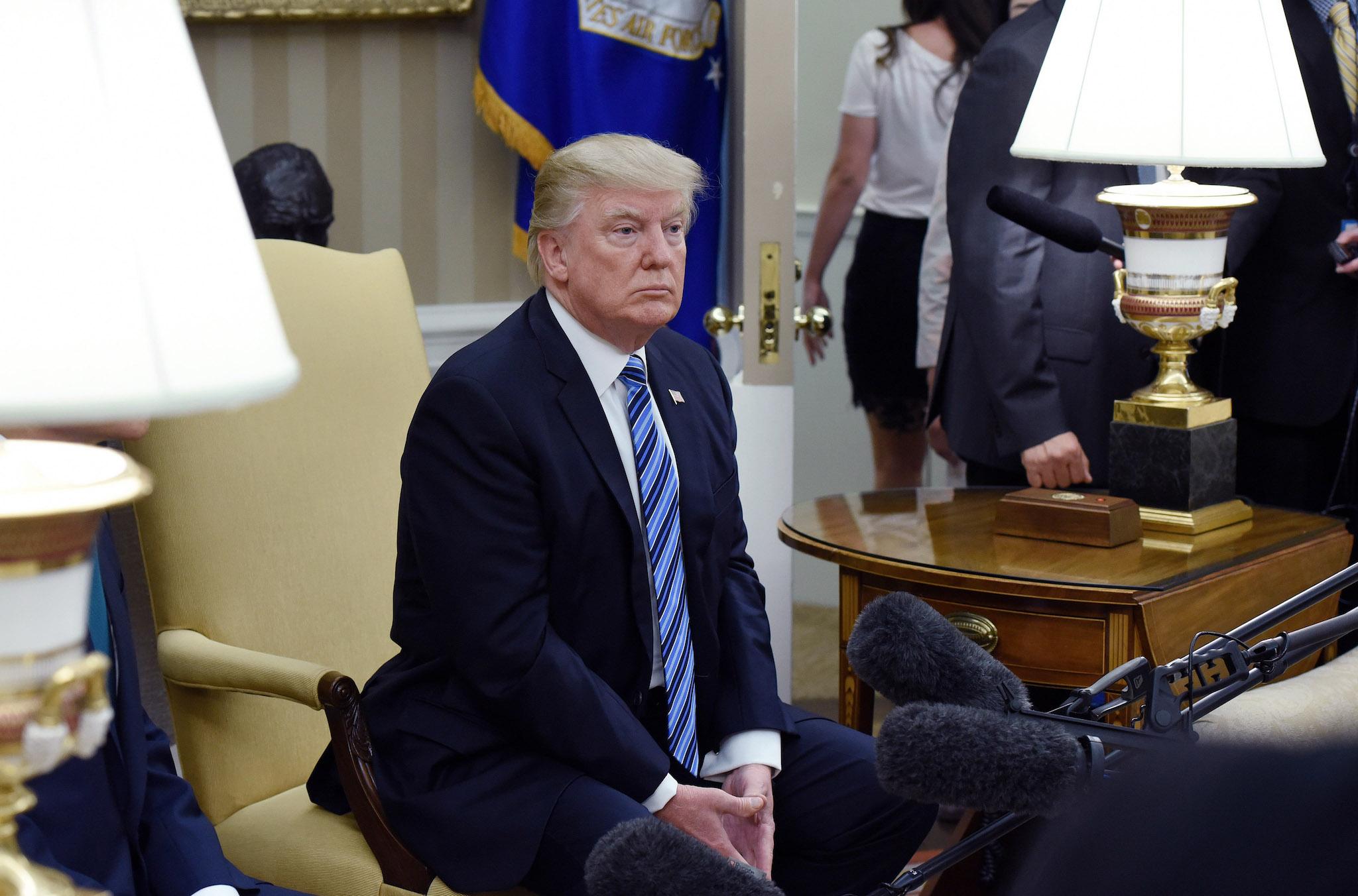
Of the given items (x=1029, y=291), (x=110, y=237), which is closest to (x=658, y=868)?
(x=110, y=237)

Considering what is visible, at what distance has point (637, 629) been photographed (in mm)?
1663

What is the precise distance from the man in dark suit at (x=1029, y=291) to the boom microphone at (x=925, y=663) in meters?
1.30

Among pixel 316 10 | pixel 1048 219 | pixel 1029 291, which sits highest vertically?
pixel 316 10

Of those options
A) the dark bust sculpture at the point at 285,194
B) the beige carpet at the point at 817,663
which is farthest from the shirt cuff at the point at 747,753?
the beige carpet at the point at 817,663

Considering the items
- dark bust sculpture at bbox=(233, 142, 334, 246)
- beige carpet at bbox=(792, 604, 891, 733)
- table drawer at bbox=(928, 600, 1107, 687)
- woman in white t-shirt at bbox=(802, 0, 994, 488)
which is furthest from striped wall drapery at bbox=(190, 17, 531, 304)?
table drawer at bbox=(928, 600, 1107, 687)

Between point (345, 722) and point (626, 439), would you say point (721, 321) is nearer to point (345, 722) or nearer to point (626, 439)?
point (626, 439)

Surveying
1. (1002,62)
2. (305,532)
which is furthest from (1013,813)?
(1002,62)

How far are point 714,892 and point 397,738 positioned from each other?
→ 2.58 ft

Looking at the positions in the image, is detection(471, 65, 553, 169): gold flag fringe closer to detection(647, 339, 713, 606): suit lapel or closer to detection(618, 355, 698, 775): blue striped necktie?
detection(647, 339, 713, 606): suit lapel

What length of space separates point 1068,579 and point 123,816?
3.62ft

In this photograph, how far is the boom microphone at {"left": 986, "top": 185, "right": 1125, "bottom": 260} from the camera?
2.10 m

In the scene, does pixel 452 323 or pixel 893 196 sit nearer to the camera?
pixel 452 323

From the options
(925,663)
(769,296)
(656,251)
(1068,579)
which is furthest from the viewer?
(769,296)

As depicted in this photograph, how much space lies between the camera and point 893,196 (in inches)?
138
